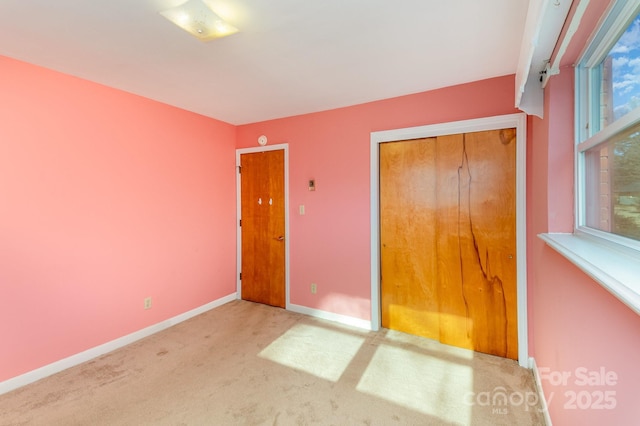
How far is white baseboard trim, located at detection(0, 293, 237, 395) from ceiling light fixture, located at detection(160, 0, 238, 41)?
2740 mm

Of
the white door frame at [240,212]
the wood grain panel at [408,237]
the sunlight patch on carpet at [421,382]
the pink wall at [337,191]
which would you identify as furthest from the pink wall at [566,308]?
the white door frame at [240,212]

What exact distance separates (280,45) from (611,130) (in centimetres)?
182

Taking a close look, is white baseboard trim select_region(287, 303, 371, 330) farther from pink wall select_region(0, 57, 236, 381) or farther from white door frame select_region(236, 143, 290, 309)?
pink wall select_region(0, 57, 236, 381)

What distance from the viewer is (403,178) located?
2.78 metres

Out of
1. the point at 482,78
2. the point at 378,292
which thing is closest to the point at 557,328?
the point at 378,292

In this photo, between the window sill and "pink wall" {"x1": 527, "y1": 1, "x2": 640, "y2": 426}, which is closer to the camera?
the window sill

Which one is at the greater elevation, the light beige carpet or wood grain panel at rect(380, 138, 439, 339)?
wood grain panel at rect(380, 138, 439, 339)

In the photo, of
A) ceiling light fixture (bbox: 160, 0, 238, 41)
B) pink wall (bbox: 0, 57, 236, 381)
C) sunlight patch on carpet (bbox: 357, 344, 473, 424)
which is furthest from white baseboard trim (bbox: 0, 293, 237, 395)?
ceiling light fixture (bbox: 160, 0, 238, 41)

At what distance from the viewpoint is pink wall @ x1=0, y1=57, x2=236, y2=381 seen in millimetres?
2045

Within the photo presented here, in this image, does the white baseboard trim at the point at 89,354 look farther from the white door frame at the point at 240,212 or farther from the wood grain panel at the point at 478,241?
the wood grain panel at the point at 478,241

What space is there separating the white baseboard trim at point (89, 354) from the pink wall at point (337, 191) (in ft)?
4.31

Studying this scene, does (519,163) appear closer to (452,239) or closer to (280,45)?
(452,239)

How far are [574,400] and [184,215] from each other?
11.5ft

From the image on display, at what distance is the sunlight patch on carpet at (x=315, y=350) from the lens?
2.29m
